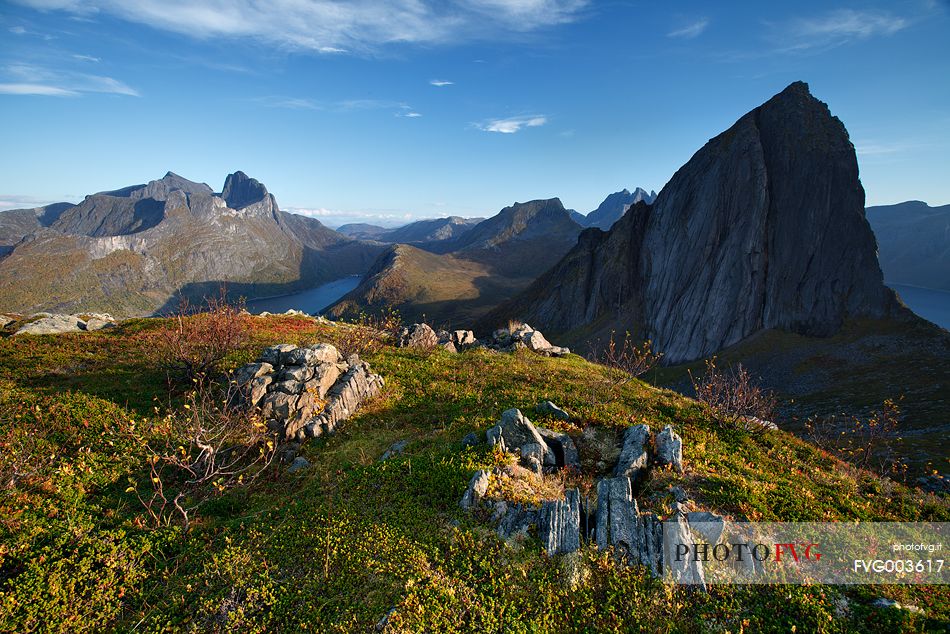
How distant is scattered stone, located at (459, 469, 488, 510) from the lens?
1003 centimetres

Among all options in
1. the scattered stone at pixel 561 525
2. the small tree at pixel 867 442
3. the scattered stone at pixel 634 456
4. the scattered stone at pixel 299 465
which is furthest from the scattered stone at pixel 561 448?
the small tree at pixel 867 442

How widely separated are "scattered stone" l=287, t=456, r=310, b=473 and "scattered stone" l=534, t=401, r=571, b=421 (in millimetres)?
8675

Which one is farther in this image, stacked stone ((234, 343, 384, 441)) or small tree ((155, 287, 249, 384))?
small tree ((155, 287, 249, 384))

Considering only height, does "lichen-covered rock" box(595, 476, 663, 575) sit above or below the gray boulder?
below

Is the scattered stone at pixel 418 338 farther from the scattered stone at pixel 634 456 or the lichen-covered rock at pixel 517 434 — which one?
the scattered stone at pixel 634 456

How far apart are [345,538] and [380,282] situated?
613ft

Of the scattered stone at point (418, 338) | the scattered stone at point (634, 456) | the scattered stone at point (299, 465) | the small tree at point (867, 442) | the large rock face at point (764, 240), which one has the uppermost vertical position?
the large rock face at point (764, 240)

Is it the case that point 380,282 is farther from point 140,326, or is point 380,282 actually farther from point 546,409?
point 546,409

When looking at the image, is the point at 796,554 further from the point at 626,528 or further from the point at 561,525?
the point at 561,525

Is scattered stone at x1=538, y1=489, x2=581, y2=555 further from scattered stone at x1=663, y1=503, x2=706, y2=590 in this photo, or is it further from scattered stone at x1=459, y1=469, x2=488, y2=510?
scattered stone at x1=663, y1=503, x2=706, y2=590

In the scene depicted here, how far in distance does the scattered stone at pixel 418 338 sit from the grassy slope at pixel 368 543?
447 inches

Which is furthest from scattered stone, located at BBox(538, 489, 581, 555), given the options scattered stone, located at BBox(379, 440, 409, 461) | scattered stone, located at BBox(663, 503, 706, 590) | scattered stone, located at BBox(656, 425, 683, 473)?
scattered stone, located at BBox(379, 440, 409, 461)

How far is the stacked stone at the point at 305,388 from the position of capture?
15000 millimetres

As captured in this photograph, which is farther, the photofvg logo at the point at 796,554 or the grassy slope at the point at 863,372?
the grassy slope at the point at 863,372
